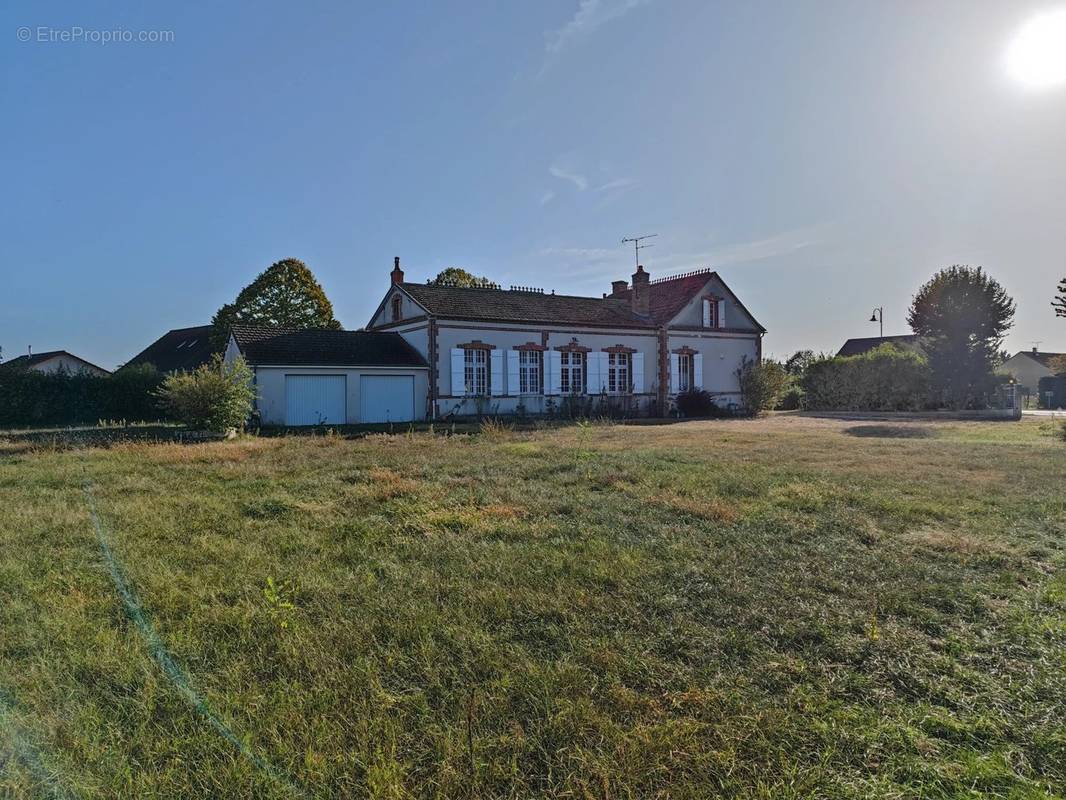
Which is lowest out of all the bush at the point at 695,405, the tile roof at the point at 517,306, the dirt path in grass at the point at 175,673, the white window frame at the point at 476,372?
the dirt path in grass at the point at 175,673

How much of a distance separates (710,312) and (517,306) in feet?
28.7

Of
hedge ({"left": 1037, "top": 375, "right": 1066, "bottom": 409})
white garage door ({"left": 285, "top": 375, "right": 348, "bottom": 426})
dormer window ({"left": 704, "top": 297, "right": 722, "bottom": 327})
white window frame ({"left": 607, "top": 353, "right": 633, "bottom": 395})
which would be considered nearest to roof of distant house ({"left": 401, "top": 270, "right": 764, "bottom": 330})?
dormer window ({"left": 704, "top": 297, "right": 722, "bottom": 327})

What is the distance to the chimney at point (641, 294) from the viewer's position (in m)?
26.4

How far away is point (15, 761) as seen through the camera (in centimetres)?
221

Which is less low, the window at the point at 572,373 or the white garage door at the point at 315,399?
the window at the point at 572,373

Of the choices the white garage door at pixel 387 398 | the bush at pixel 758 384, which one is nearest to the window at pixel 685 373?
the bush at pixel 758 384

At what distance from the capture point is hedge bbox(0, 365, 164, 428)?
1889 cm

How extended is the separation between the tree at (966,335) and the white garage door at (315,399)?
23.3 meters

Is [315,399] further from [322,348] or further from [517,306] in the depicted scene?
[517,306]

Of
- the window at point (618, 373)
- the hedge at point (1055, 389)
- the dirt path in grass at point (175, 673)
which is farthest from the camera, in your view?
the hedge at point (1055, 389)

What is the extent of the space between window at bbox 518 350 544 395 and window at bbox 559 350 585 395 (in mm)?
924

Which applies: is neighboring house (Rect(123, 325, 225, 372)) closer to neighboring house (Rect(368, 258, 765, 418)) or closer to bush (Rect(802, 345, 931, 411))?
neighboring house (Rect(368, 258, 765, 418))

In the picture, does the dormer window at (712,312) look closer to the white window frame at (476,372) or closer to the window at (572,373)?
the window at (572,373)

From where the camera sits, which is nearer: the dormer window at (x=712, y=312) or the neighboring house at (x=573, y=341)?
the neighboring house at (x=573, y=341)
